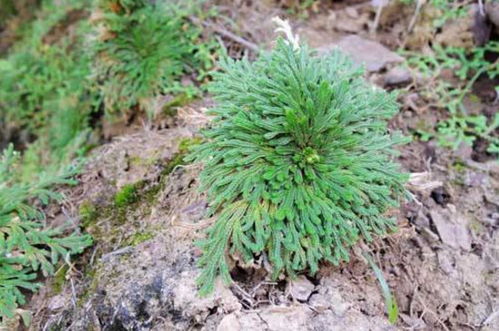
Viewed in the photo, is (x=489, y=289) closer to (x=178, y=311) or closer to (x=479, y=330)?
(x=479, y=330)

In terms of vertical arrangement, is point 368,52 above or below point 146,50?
above

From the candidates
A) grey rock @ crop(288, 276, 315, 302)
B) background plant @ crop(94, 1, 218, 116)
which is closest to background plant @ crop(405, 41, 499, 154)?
grey rock @ crop(288, 276, 315, 302)

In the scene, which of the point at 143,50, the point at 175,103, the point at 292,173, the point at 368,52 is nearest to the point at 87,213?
the point at 175,103

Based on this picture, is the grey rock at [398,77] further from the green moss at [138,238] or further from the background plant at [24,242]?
the background plant at [24,242]

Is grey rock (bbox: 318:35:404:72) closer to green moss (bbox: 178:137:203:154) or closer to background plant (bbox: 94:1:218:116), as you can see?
background plant (bbox: 94:1:218:116)

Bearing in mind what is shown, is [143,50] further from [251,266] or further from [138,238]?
[251,266]

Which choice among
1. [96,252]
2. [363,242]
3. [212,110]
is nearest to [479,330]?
[363,242]

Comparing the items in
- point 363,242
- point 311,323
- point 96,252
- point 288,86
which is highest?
point 288,86
